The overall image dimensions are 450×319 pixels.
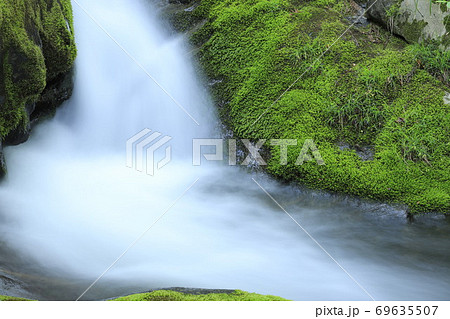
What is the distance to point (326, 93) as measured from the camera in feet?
19.4

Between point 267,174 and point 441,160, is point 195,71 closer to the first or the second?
point 267,174

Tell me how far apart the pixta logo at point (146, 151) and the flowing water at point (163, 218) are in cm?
10

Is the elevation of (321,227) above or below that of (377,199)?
below

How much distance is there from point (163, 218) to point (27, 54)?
7.45 ft

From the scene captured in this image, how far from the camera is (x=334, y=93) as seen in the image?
588cm

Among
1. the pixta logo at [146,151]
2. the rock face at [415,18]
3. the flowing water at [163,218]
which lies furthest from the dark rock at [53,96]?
the rock face at [415,18]

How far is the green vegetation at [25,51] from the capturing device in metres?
4.52

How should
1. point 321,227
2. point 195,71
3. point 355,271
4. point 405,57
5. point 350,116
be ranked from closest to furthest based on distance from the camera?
point 355,271 → point 321,227 → point 350,116 → point 405,57 → point 195,71

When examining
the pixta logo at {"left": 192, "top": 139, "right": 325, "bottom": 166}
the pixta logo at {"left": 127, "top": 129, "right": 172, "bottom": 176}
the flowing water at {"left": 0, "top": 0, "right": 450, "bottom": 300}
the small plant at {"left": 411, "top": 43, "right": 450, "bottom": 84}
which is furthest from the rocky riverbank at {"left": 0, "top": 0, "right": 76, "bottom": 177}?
the small plant at {"left": 411, "top": 43, "right": 450, "bottom": 84}

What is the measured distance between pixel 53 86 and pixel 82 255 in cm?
247

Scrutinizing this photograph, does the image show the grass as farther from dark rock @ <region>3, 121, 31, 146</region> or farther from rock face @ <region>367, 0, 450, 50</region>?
rock face @ <region>367, 0, 450, 50</region>

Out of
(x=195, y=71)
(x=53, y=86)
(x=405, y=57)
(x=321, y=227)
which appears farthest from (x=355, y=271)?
(x=53, y=86)

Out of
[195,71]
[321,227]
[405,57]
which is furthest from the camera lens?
[195,71]

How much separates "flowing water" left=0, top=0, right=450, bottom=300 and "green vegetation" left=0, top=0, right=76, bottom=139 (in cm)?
86
